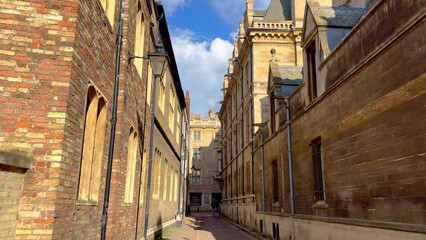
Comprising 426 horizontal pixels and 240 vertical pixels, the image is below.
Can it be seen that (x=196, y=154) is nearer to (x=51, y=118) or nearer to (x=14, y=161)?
(x=51, y=118)

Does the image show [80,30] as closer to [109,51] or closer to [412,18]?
[109,51]

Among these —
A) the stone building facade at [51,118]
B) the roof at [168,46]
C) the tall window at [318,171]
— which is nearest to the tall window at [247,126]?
the roof at [168,46]

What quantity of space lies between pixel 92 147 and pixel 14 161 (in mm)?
2290

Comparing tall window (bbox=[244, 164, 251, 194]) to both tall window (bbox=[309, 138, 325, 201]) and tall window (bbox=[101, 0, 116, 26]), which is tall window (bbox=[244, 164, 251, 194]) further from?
tall window (bbox=[101, 0, 116, 26])

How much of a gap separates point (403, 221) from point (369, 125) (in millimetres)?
2065

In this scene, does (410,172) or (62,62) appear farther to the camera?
(410,172)

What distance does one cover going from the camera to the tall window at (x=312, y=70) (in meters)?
11.8

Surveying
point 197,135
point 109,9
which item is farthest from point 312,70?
point 197,135

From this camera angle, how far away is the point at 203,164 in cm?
6222

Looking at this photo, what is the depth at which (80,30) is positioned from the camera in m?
5.76

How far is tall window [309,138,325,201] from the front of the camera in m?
11.0

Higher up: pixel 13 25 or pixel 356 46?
pixel 356 46

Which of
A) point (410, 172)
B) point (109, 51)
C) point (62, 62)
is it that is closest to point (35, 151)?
point (62, 62)

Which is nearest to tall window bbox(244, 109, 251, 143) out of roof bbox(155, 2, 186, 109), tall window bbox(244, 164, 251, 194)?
tall window bbox(244, 164, 251, 194)
